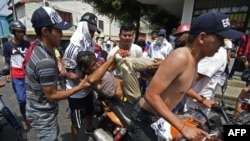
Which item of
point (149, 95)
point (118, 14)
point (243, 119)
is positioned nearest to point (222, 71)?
point (243, 119)

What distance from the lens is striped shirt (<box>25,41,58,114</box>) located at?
167 cm

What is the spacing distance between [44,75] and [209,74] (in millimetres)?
1561

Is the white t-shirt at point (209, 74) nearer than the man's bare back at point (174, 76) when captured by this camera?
No

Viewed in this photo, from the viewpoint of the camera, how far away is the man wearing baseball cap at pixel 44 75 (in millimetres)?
1687

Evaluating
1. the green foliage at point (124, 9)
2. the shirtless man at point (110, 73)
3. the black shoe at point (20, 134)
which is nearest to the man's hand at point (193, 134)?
the shirtless man at point (110, 73)

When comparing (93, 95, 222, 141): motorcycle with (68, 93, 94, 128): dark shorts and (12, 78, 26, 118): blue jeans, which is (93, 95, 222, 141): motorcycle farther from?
(12, 78, 26, 118): blue jeans

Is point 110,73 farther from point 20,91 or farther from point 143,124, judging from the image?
point 20,91

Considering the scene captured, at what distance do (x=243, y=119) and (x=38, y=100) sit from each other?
1621 millimetres

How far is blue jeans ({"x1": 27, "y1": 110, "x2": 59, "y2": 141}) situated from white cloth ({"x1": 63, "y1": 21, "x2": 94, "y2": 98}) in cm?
76

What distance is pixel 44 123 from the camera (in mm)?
1868

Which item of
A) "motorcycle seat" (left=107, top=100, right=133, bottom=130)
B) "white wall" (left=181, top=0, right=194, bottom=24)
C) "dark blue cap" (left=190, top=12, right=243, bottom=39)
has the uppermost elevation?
"white wall" (left=181, top=0, right=194, bottom=24)

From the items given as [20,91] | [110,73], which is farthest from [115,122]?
[20,91]

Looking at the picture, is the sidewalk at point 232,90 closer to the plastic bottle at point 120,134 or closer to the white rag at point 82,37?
the plastic bottle at point 120,134

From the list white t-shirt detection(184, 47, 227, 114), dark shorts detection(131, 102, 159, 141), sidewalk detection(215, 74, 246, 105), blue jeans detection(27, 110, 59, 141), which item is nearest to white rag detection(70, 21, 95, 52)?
blue jeans detection(27, 110, 59, 141)
